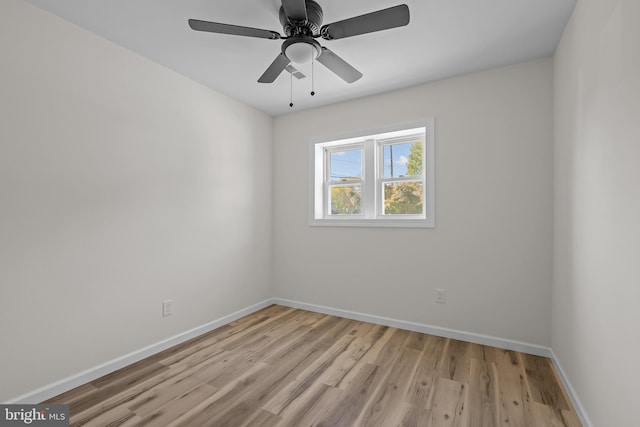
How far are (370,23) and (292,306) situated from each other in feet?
10.5

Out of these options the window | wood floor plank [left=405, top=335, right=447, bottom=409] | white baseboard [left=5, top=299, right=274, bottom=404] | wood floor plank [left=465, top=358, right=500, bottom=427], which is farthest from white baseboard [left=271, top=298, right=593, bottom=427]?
white baseboard [left=5, top=299, right=274, bottom=404]

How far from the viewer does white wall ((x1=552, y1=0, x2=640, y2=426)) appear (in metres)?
1.20

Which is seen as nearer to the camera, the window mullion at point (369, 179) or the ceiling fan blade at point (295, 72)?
the ceiling fan blade at point (295, 72)

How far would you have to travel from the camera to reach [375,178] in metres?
3.44

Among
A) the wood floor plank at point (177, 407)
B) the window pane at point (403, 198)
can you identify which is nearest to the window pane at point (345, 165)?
the window pane at point (403, 198)

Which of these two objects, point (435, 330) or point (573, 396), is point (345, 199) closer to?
point (435, 330)

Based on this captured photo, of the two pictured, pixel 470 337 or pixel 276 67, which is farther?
pixel 470 337

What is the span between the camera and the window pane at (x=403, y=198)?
3.21 meters

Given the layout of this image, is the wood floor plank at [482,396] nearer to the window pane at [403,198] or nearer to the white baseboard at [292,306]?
the white baseboard at [292,306]

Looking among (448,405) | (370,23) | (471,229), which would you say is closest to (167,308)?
(448,405)

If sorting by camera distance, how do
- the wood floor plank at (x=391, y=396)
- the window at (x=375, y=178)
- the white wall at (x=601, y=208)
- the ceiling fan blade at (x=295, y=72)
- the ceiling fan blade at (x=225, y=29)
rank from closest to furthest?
the white wall at (x=601, y=208)
the ceiling fan blade at (x=225, y=29)
the wood floor plank at (x=391, y=396)
the ceiling fan blade at (x=295, y=72)
the window at (x=375, y=178)

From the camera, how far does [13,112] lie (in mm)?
1789

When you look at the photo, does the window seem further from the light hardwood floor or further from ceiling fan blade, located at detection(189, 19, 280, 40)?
ceiling fan blade, located at detection(189, 19, 280, 40)

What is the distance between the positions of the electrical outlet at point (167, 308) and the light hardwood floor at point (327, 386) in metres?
0.32
